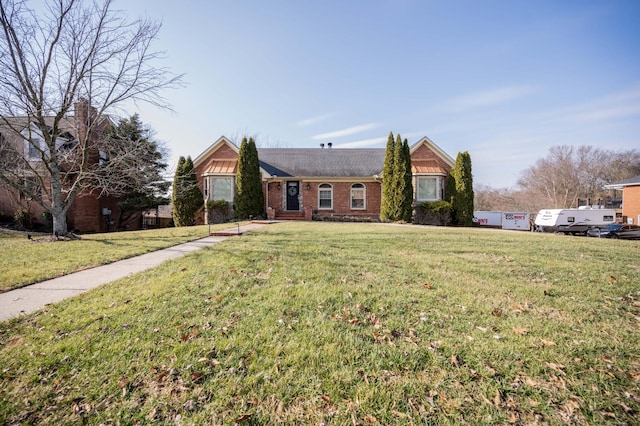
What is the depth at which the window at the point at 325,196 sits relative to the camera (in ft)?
67.1

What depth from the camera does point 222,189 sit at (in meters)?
19.5

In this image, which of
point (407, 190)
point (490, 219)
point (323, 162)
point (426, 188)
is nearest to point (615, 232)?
point (490, 219)

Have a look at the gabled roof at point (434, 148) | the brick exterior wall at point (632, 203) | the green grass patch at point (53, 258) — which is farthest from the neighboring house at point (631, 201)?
the green grass patch at point (53, 258)

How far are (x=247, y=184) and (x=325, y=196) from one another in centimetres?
582

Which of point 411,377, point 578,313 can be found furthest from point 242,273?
point 578,313

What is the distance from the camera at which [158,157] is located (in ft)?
63.6

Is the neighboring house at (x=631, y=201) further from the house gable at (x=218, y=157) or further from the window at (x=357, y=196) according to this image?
the house gable at (x=218, y=157)

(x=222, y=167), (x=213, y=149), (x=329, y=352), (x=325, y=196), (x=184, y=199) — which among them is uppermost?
(x=213, y=149)

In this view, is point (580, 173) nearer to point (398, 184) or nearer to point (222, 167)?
point (398, 184)

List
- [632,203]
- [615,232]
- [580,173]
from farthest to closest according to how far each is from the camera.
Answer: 1. [580,173]
2. [632,203]
3. [615,232]

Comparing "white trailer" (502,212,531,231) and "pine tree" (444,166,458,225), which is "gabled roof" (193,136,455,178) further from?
"white trailer" (502,212,531,231)

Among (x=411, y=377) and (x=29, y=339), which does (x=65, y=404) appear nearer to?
(x=29, y=339)

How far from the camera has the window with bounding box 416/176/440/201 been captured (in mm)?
19391

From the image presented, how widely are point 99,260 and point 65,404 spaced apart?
5.35m
